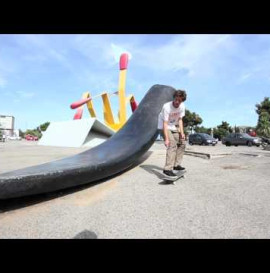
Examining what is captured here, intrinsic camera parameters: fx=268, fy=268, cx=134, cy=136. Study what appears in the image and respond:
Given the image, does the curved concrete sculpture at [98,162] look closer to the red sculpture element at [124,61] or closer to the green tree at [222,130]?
the red sculpture element at [124,61]

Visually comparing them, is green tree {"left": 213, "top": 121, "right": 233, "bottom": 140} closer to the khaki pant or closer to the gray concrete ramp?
the gray concrete ramp

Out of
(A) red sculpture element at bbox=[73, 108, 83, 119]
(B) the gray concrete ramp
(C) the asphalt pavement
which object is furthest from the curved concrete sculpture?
(A) red sculpture element at bbox=[73, 108, 83, 119]

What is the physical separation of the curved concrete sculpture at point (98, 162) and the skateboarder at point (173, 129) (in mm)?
934

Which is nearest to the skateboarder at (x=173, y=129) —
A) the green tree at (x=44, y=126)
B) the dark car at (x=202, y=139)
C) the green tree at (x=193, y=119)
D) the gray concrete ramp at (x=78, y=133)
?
the gray concrete ramp at (x=78, y=133)

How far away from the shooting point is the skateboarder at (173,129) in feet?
14.8

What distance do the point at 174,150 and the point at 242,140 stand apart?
21.0 meters

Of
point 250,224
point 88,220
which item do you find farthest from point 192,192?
point 88,220

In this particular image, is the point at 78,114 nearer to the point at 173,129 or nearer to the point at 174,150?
the point at 173,129

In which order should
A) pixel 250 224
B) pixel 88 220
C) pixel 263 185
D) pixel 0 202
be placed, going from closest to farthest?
pixel 250 224
pixel 88 220
pixel 0 202
pixel 263 185

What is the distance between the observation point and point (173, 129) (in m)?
4.70
